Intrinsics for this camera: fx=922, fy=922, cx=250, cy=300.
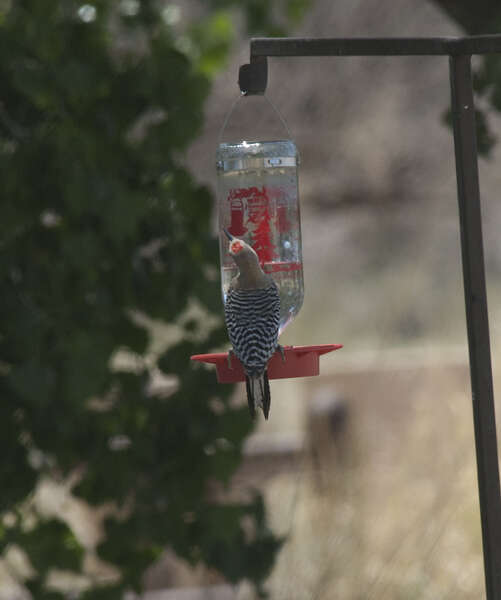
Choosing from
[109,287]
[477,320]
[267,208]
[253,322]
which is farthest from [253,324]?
[109,287]

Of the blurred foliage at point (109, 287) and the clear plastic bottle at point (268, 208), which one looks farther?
the blurred foliage at point (109, 287)

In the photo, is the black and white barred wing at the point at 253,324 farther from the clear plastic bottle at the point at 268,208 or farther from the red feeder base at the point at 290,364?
the clear plastic bottle at the point at 268,208

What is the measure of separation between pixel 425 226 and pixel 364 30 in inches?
64.3

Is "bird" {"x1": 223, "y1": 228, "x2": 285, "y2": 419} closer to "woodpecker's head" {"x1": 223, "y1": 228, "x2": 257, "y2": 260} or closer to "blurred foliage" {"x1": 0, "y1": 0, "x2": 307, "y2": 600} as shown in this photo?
"woodpecker's head" {"x1": 223, "y1": 228, "x2": 257, "y2": 260}

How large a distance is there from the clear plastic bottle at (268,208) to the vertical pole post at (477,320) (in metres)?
0.43

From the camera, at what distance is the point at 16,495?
2117mm

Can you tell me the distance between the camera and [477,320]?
3.66 ft

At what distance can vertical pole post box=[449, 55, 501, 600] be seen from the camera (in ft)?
3.62

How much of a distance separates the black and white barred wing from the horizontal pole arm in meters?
0.33

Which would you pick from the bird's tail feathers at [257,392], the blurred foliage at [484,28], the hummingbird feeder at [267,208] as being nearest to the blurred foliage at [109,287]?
the hummingbird feeder at [267,208]

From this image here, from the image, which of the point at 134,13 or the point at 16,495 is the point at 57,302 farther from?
the point at 134,13

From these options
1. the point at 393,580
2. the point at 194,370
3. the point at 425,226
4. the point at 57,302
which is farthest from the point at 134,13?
the point at 425,226

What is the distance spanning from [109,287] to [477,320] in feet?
3.90

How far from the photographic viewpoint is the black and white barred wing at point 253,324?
1163 millimetres
